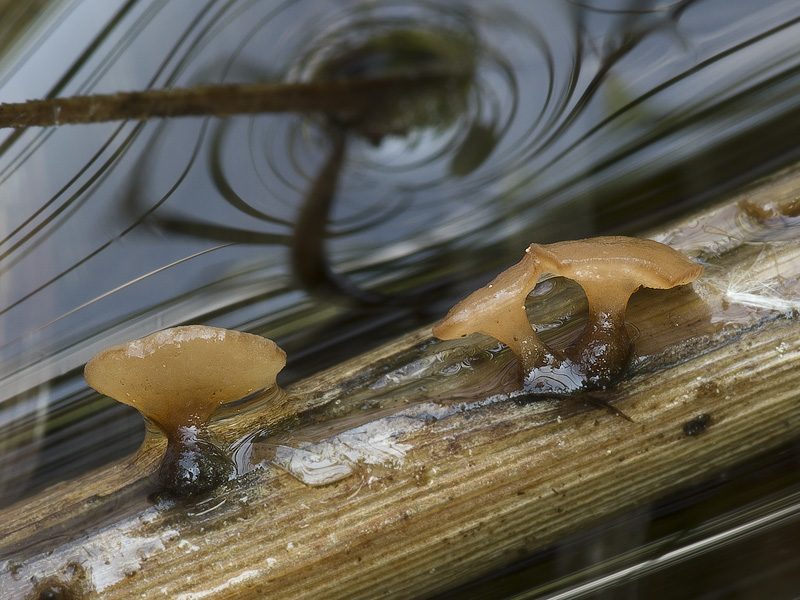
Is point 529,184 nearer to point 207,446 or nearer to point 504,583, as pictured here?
point 504,583

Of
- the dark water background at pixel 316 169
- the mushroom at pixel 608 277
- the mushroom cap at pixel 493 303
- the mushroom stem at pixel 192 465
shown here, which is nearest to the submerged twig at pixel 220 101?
the dark water background at pixel 316 169

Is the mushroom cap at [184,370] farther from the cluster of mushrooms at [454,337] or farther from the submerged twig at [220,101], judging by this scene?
the submerged twig at [220,101]

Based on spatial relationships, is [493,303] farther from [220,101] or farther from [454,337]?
[220,101]

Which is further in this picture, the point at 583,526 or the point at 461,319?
the point at 583,526

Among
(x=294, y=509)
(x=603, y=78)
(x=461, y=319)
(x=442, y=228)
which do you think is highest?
(x=603, y=78)

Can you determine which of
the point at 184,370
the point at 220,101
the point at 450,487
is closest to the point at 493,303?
the point at 450,487

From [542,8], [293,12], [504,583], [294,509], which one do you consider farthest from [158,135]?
[504,583]
